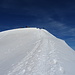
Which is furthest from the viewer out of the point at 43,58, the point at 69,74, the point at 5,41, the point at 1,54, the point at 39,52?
the point at 5,41

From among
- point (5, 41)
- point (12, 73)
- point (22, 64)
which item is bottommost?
point (12, 73)

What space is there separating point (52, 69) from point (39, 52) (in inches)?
91.6

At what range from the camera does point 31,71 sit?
20.0ft

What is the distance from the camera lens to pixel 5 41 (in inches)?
503

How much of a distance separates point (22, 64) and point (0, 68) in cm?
139

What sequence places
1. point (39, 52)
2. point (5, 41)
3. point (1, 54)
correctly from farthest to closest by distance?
point (5, 41) < point (1, 54) < point (39, 52)

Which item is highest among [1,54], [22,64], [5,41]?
[5,41]

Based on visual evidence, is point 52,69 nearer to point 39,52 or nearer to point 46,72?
point 46,72

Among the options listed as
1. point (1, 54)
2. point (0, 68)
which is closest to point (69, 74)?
point (0, 68)

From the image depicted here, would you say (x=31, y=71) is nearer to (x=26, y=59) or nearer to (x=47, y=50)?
(x=26, y=59)

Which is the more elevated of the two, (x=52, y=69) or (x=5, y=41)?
(x=5, y=41)

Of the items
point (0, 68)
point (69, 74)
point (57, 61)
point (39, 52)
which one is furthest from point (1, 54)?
point (69, 74)

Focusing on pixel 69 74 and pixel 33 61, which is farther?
pixel 33 61

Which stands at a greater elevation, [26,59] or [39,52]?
[39,52]
